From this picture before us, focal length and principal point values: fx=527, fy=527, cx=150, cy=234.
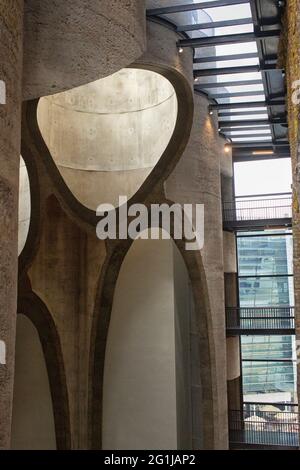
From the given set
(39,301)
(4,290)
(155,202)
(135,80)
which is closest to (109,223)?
(155,202)

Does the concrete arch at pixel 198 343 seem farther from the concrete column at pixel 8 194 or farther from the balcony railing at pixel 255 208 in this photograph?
the concrete column at pixel 8 194

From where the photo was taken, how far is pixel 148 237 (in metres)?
19.5

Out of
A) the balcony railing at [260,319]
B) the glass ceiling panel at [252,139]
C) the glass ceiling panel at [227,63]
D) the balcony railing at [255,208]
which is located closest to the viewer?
the glass ceiling panel at [227,63]

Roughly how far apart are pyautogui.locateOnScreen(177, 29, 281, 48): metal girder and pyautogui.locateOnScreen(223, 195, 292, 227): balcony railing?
10.5 meters

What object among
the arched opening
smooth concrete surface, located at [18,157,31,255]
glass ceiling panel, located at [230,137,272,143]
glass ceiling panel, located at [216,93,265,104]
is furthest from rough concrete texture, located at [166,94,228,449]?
glass ceiling panel, located at [230,137,272,143]

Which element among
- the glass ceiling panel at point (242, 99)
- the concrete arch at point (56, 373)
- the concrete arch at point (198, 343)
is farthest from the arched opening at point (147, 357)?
the glass ceiling panel at point (242, 99)

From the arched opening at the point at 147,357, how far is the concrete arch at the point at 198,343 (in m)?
0.41

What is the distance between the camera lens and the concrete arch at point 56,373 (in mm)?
18109

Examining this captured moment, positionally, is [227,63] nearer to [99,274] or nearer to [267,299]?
[99,274]

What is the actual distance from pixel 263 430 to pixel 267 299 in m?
5.69

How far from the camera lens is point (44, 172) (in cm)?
1564

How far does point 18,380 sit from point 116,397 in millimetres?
3605

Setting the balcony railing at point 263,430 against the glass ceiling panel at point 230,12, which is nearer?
the glass ceiling panel at point 230,12

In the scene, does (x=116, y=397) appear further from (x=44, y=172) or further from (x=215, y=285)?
(x=44, y=172)
